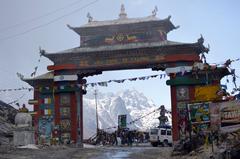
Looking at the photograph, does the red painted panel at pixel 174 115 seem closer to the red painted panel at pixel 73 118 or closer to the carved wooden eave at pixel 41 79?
the red painted panel at pixel 73 118

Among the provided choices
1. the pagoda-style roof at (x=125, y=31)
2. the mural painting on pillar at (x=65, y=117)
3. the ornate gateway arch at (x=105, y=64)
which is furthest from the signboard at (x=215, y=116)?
the mural painting on pillar at (x=65, y=117)

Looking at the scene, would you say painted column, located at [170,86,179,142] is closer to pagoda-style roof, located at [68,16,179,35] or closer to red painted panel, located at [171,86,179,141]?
red painted panel, located at [171,86,179,141]

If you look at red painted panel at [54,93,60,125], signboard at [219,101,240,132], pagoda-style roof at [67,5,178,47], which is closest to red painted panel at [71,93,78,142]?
red painted panel at [54,93,60,125]

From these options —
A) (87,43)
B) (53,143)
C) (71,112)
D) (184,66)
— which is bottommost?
(53,143)

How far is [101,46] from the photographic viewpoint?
43.0 meters

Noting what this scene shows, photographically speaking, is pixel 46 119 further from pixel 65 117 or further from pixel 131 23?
pixel 131 23

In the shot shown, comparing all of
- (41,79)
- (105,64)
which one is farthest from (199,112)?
(41,79)

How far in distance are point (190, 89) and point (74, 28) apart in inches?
534

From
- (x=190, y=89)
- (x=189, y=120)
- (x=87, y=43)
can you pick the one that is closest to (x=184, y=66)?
(x=190, y=89)

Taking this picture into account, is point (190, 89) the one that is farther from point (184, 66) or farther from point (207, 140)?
point (207, 140)

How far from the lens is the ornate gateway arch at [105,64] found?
130ft

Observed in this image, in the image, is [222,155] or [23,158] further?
[23,158]

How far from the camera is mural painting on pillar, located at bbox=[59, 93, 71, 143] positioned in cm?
4144

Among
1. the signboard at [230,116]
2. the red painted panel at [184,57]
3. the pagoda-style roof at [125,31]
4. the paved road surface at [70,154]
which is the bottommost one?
the paved road surface at [70,154]
